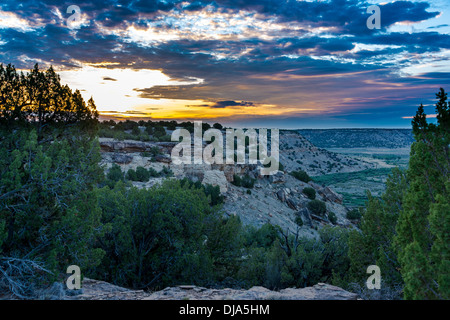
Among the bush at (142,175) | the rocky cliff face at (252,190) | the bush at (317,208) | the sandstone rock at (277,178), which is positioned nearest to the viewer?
the bush at (142,175)

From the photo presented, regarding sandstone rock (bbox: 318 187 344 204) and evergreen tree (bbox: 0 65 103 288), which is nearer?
evergreen tree (bbox: 0 65 103 288)

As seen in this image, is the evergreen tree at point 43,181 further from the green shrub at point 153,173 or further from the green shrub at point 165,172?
the green shrub at point 165,172

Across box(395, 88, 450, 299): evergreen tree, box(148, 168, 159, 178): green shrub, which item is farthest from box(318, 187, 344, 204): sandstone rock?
box(395, 88, 450, 299): evergreen tree

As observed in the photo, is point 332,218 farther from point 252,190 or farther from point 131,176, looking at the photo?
point 131,176

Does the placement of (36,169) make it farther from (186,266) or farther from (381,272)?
(381,272)

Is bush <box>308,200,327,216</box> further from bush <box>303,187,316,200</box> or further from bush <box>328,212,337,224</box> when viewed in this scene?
bush <box>303,187,316,200</box>

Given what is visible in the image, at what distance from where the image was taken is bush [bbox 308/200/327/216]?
2809cm

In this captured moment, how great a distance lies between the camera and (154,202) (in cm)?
1001

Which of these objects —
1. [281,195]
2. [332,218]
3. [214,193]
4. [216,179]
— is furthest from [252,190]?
[332,218]

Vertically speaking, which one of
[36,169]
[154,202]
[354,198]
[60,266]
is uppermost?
[36,169]

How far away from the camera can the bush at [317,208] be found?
92.2 ft

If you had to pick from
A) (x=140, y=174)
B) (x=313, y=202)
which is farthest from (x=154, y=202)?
(x=313, y=202)

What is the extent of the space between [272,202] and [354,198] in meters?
20.4

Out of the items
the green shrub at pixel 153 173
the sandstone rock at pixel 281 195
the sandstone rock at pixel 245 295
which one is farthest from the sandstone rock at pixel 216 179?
the sandstone rock at pixel 245 295
